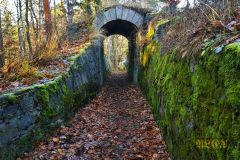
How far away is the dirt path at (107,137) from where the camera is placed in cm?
518

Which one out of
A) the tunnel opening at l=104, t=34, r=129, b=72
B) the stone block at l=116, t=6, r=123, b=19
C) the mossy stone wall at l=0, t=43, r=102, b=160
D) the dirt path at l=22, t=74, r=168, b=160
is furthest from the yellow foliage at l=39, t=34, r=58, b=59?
the tunnel opening at l=104, t=34, r=129, b=72

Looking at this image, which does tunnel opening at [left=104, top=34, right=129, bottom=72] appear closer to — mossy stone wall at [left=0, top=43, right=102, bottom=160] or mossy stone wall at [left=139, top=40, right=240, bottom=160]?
mossy stone wall at [left=0, top=43, right=102, bottom=160]

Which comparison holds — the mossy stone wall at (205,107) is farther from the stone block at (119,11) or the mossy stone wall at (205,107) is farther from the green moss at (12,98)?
the stone block at (119,11)

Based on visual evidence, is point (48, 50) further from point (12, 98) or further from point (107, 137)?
point (12, 98)

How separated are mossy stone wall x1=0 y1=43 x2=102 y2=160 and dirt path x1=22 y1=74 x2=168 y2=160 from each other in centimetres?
27

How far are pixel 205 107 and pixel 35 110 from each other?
341 centimetres

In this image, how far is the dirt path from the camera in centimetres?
518

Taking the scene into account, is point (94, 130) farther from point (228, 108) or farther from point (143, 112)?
point (228, 108)

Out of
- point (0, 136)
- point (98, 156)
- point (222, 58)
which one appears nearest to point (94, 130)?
point (98, 156)

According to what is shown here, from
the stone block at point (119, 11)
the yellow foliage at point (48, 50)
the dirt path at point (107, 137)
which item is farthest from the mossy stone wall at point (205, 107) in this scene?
the stone block at point (119, 11)

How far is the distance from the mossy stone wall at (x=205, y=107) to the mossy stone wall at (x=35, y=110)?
8.38 ft

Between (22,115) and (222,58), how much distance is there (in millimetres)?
3574

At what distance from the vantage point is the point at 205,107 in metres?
3.42

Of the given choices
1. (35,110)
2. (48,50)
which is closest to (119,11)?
(48,50)
